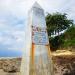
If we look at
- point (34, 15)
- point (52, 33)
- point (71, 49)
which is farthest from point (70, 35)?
point (34, 15)

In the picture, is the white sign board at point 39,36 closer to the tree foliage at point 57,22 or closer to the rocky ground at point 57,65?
the rocky ground at point 57,65

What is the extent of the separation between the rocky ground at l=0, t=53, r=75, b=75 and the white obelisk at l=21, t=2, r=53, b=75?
4002mm

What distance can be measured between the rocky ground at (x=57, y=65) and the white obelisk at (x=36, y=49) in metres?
4.00

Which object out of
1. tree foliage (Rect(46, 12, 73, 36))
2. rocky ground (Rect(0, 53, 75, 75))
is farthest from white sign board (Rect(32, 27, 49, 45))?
tree foliage (Rect(46, 12, 73, 36))

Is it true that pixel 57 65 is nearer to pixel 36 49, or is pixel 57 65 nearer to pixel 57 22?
pixel 36 49

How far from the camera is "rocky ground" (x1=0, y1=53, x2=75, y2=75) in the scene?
27.7ft

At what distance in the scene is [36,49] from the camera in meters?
4.46

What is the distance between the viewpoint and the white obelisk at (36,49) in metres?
4.37

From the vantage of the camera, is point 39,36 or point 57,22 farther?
point 57,22

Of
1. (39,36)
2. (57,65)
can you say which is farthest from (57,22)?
(39,36)

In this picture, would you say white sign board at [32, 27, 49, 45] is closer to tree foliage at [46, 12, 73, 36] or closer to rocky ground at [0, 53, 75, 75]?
rocky ground at [0, 53, 75, 75]

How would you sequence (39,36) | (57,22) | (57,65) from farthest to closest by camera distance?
(57,22) < (57,65) < (39,36)

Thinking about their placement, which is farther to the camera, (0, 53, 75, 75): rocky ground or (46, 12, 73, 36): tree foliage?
(46, 12, 73, 36): tree foliage

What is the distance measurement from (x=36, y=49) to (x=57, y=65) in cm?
448
